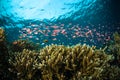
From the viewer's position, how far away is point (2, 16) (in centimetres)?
2156

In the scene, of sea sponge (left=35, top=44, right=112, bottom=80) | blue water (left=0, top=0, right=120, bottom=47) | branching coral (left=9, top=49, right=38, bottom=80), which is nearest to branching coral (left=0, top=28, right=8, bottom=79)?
branching coral (left=9, top=49, right=38, bottom=80)

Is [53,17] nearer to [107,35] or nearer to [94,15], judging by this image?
[94,15]

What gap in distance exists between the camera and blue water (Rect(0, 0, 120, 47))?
70.7ft

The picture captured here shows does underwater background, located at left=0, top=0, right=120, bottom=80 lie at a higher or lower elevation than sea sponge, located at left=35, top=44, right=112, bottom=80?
higher

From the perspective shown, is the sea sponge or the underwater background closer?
the sea sponge

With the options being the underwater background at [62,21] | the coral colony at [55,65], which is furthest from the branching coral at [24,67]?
the underwater background at [62,21]

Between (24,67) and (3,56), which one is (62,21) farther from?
(24,67)

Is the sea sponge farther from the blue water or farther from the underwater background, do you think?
the blue water

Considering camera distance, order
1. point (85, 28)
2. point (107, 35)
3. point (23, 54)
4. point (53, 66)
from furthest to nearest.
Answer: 1. point (85, 28)
2. point (107, 35)
3. point (23, 54)
4. point (53, 66)

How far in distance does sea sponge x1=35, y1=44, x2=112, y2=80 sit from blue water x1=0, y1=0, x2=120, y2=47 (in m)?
16.2

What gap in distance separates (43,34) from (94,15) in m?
7.19

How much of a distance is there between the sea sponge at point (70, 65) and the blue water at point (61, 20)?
16151mm

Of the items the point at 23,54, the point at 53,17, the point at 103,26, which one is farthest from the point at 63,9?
the point at 23,54

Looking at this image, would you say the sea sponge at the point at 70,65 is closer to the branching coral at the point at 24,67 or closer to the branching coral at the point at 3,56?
the branching coral at the point at 24,67
